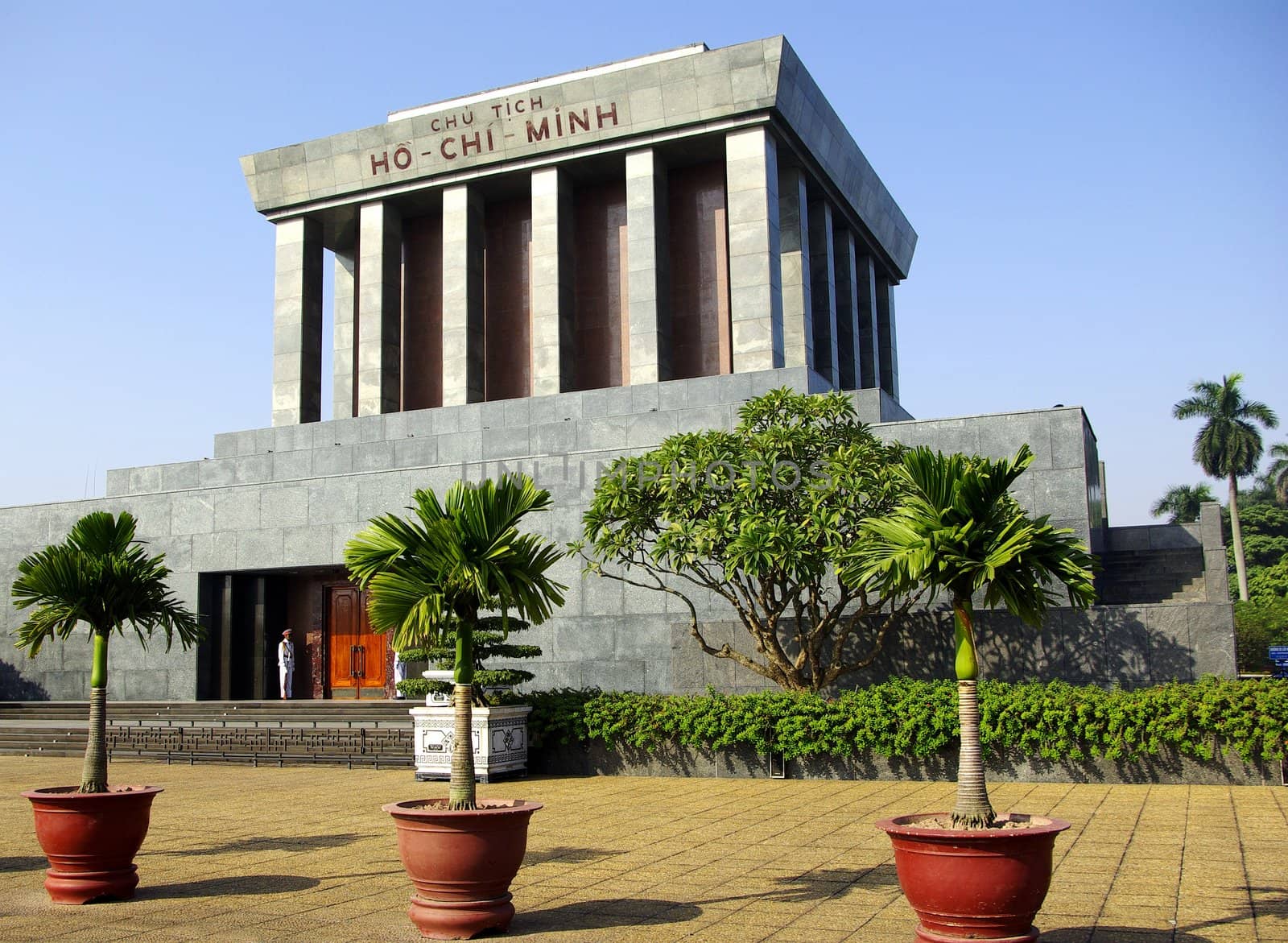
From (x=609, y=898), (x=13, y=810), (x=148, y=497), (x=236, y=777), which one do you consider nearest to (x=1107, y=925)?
(x=609, y=898)

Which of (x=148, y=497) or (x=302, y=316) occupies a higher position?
(x=302, y=316)

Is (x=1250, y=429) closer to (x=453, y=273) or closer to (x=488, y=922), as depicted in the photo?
(x=453, y=273)

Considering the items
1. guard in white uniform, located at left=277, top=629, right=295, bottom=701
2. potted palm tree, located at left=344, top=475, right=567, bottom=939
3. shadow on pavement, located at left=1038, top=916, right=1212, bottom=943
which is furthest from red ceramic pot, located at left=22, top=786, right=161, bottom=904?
guard in white uniform, located at left=277, top=629, right=295, bottom=701

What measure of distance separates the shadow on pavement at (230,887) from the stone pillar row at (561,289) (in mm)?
20201

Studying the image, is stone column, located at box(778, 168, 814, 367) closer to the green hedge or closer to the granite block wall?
the granite block wall

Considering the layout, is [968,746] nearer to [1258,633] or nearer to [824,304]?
[824,304]

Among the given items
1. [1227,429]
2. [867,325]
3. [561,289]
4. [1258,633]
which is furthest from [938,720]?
[1227,429]

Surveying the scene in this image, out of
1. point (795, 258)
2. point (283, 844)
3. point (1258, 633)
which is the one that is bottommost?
point (283, 844)

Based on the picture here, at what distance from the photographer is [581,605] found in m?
22.2

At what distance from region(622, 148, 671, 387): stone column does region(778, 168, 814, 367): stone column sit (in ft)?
10.4

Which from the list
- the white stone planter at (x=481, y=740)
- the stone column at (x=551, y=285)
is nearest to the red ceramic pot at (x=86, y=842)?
the white stone planter at (x=481, y=740)

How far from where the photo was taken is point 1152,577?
22.1 meters

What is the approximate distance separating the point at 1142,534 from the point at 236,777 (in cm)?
1723

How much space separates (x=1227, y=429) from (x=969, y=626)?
7097 cm
